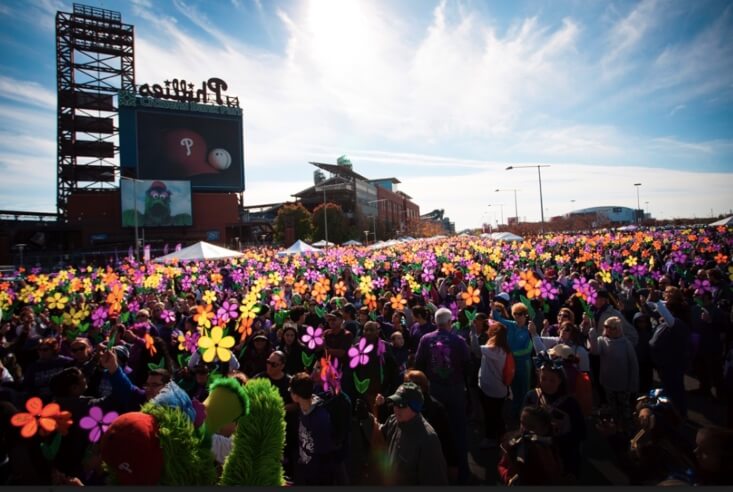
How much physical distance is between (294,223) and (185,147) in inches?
667

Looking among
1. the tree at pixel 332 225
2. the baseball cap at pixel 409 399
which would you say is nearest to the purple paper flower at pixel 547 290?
the baseball cap at pixel 409 399

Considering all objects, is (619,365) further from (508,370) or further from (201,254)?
(201,254)

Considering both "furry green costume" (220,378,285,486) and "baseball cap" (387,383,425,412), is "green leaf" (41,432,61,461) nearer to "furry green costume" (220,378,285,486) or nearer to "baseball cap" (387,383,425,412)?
"furry green costume" (220,378,285,486)

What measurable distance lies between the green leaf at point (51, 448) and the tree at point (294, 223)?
49419mm

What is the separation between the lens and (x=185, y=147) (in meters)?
51.8

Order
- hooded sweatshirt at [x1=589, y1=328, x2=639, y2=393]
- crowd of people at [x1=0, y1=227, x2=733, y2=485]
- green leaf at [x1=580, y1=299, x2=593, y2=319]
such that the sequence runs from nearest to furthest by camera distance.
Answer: crowd of people at [x1=0, y1=227, x2=733, y2=485] < hooded sweatshirt at [x1=589, y1=328, x2=639, y2=393] < green leaf at [x1=580, y1=299, x2=593, y2=319]

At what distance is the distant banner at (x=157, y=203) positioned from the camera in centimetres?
4419

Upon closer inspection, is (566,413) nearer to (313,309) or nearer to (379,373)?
(379,373)

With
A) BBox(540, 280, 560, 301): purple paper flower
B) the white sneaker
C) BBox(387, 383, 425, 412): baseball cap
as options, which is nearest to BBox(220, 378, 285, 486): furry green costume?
BBox(387, 383, 425, 412): baseball cap

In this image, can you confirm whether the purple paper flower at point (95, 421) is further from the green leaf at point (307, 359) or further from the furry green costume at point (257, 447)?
the green leaf at point (307, 359)

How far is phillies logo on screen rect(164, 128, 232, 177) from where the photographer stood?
51219 millimetres

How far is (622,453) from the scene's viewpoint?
2.89m

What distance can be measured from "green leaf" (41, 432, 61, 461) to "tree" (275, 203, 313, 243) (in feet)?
162

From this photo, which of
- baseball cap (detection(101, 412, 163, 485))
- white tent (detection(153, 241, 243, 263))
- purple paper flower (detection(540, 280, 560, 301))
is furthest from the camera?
white tent (detection(153, 241, 243, 263))
